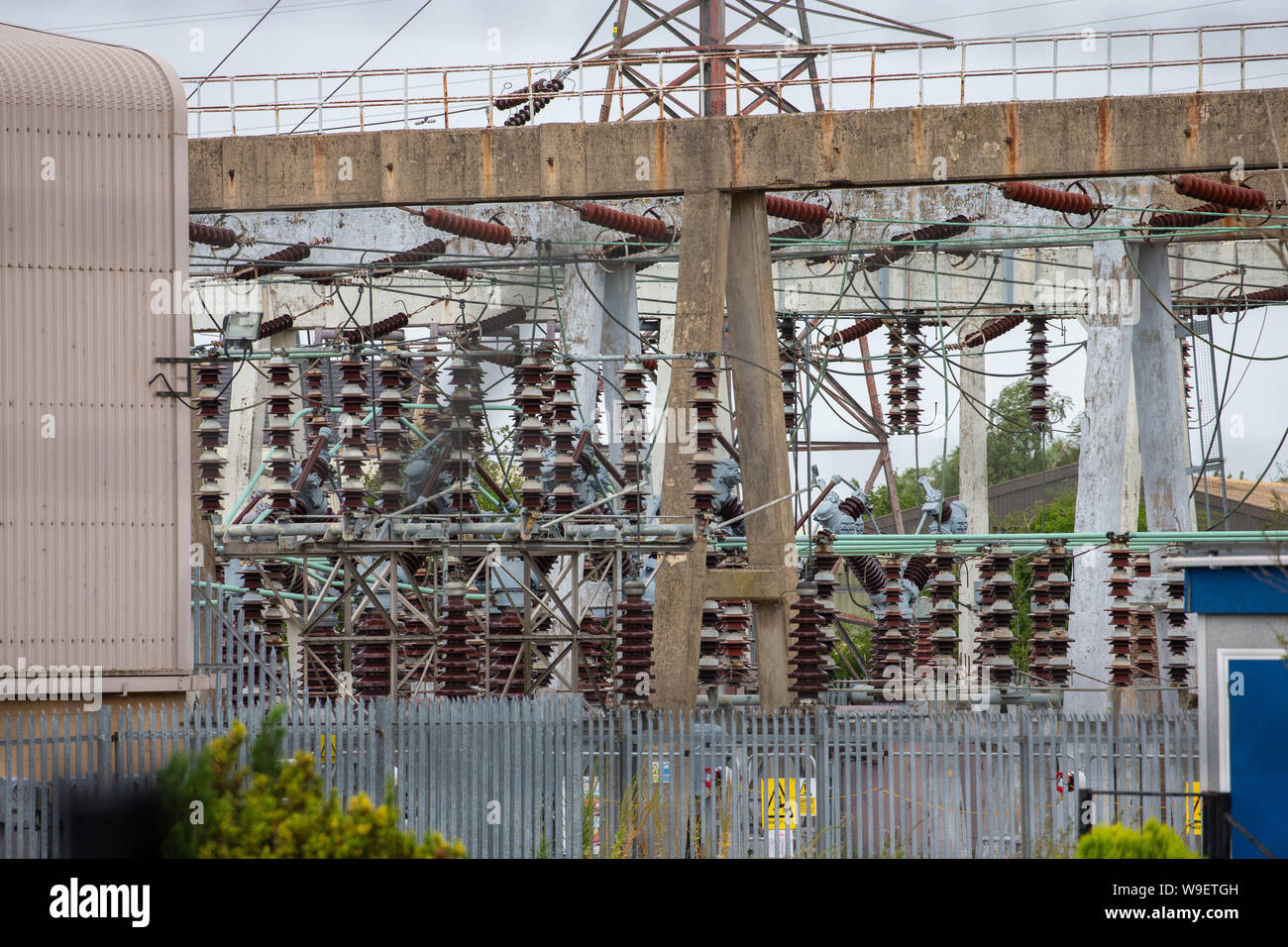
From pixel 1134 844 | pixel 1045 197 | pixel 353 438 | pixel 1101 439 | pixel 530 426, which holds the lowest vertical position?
pixel 1134 844

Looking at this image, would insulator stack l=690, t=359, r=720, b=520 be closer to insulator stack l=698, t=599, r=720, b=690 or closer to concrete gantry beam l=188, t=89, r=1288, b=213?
insulator stack l=698, t=599, r=720, b=690

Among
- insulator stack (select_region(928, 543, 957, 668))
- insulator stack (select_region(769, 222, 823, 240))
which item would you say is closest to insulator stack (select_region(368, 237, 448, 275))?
insulator stack (select_region(769, 222, 823, 240))

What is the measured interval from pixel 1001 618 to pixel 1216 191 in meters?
6.49

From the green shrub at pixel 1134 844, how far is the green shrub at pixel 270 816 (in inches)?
160

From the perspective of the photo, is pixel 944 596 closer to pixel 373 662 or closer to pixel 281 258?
pixel 373 662

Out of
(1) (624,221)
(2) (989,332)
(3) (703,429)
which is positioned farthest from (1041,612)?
(2) (989,332)

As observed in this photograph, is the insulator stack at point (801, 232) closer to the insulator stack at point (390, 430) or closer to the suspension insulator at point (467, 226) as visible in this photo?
the suspension insulator at point (467, 226)

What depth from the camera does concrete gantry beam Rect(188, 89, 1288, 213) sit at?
61.9 ft

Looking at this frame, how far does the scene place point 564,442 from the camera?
20.3m

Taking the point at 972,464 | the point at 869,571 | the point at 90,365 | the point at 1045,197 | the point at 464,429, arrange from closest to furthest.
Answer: the point at 90,365, the point at 464,429, the point at 1045,197, the point at 869,571, the point at 972,464

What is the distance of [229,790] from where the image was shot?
9984 mm

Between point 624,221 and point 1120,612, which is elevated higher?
point 624,221
